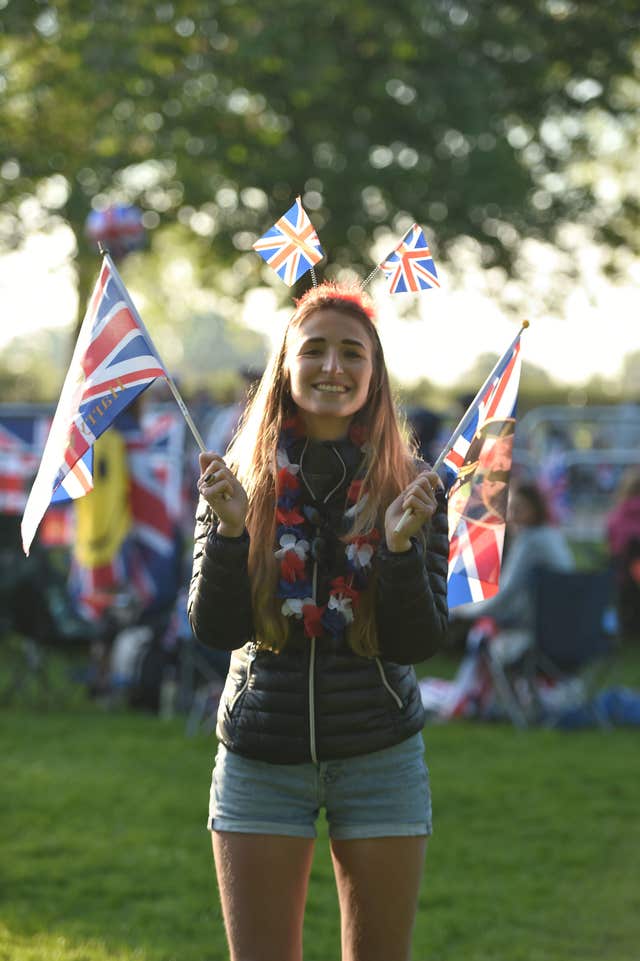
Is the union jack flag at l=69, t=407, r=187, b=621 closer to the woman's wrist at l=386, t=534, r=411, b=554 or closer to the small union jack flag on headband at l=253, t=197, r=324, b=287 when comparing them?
the small union jack flag on headband at l=253, t=197, r=324, b=287

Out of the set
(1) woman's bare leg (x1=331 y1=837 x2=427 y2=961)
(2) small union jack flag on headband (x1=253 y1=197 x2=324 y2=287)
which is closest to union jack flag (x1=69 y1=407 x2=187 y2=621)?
(2) small union jack flag on headband (x1=253 y1=197 x2=324 y2=287)

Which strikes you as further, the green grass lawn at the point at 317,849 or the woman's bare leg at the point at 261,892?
the green grass lawn at the point at 317,849

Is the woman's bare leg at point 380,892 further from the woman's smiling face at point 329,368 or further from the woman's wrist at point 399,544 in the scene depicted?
the woman's smiling face at point 329,368

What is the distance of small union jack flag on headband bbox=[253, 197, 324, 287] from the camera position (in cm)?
345

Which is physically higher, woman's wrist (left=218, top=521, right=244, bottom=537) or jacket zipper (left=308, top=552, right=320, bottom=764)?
woman's wrist (left=218, top=521, right=244, bottom=537)

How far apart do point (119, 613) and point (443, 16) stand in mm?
13653

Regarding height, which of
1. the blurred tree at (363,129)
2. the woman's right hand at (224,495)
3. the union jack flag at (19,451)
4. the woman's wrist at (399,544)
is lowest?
the woman's wrist at (399,544)

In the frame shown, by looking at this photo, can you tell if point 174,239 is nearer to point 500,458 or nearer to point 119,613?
point 119,613

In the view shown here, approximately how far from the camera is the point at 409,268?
3492 mm

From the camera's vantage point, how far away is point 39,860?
5.70 metres

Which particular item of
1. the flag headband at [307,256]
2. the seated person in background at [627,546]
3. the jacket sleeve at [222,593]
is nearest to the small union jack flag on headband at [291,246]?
the flag headband at [307,256]

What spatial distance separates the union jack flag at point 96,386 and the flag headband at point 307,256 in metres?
0.37

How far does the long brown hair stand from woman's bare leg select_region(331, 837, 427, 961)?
0.40 metres

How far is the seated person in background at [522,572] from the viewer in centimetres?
873
